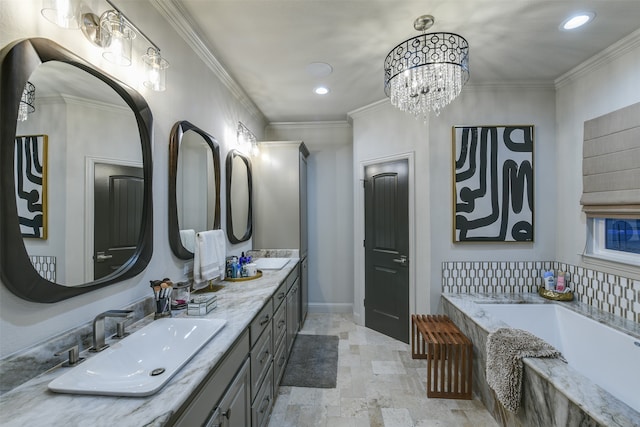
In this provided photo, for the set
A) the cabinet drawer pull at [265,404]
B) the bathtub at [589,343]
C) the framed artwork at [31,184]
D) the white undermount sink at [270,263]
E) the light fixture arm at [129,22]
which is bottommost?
the cabinet drawer pull at [265,404]

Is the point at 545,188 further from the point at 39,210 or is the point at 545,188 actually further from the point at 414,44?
the point at 39,210

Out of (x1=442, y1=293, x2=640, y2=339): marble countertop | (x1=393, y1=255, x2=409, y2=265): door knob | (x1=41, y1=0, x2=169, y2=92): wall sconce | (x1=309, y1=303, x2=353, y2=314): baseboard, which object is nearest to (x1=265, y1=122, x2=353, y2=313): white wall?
(x1=309, y1=303, x2=353, y2=314): baseboard

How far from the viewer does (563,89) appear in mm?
2734

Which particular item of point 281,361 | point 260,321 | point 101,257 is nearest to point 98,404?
point 101,257

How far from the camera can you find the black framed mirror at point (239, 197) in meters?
2.68

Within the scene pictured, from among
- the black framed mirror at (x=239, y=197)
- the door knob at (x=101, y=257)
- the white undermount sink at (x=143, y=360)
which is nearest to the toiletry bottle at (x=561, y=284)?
the white undermount sink at (x=143, y=360)

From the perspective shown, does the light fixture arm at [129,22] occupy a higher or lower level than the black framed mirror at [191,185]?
higher

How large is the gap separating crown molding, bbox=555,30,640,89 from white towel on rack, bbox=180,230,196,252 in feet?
11.7

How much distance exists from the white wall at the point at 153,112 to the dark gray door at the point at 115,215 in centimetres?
13

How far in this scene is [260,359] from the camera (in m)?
1.74

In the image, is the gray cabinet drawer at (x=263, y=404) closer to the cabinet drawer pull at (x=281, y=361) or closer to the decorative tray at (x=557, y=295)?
the cabinet drawer pull at (x=281, y=361)

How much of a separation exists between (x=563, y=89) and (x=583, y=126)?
1.63 ft

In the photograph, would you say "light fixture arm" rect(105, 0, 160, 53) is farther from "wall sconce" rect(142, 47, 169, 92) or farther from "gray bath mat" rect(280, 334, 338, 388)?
"gray bath mat" rect(280, 334, 338, 388)

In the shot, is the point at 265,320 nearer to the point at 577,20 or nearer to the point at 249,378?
the point at 249,378
